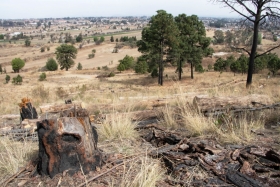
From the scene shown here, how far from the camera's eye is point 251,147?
3512mm

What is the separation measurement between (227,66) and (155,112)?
4329cm

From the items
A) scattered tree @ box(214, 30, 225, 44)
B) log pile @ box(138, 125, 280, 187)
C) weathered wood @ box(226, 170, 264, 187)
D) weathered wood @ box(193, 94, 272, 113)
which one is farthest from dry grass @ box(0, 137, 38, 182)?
scattered tree @ box(214, 30, 225, 44)

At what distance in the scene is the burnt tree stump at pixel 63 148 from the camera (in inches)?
121

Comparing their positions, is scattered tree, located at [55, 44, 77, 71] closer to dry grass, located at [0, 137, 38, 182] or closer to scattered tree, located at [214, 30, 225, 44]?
scattered tree, located at [214, 30, 225, 44]

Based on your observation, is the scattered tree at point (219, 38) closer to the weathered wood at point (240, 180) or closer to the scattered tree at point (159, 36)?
Answer: the scattered tree at point (159, 36)

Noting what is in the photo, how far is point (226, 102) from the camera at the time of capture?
5875mm

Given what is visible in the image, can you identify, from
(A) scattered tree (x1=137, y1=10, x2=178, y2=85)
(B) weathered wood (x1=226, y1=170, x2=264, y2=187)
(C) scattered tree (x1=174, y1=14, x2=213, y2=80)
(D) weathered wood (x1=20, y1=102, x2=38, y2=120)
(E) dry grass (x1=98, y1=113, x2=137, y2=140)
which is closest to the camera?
(B) weathered wood (x1=226, y1=170, x2=264, y2=187)

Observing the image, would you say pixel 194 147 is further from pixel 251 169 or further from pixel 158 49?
pixel 158 49

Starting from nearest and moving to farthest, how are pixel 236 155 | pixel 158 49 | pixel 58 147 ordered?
pixel 58 147 < pixel 236 155 < pixel 158 49

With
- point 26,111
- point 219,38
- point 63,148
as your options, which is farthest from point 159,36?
point 219,38

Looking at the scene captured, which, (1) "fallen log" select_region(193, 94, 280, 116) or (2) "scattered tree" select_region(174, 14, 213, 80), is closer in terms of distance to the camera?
(1) "fallen log" select_region(193, 94, 280, 116)

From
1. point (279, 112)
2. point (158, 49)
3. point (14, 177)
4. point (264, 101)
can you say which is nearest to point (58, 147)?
point (14, 177)

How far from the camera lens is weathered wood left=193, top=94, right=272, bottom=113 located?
554cm

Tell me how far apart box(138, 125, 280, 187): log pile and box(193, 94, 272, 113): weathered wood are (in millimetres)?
1706
